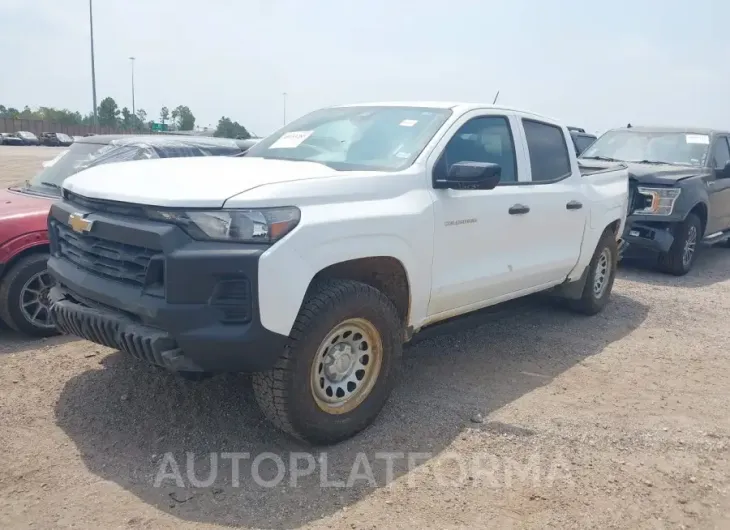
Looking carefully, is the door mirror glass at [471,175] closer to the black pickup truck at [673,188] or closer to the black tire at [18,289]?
the black tire at [18,289]

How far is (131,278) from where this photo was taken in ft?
10.9

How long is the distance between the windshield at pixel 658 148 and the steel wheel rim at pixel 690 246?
1.08 meters

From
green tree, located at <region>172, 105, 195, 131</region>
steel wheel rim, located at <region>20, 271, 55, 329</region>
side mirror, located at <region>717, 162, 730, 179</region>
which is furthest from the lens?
green tree, located at <region>172, 105, 195, 131</region>

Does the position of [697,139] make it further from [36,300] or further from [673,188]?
[36,300]

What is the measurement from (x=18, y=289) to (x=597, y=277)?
5084mm

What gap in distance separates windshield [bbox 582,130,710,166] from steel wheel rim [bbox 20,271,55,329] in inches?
303

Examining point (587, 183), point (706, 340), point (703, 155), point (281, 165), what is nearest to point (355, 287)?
point (281, 165)

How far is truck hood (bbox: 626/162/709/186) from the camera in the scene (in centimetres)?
852

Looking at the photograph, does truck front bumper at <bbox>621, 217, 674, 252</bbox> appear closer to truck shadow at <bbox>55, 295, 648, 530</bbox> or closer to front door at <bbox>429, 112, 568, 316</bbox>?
truck shadow at <bbox>55, 295, 648, 530</bbox>

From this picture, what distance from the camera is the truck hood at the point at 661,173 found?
335 inches

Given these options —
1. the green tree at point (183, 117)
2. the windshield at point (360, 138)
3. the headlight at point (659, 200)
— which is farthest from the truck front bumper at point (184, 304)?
the green tree at point (183, 117)

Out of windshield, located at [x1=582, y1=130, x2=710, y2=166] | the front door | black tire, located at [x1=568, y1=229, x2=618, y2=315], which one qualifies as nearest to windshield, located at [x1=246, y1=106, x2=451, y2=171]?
the front door

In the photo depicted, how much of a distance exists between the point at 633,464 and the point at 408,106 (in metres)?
2.71

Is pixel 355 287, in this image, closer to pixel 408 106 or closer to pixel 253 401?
pixel 253 401
